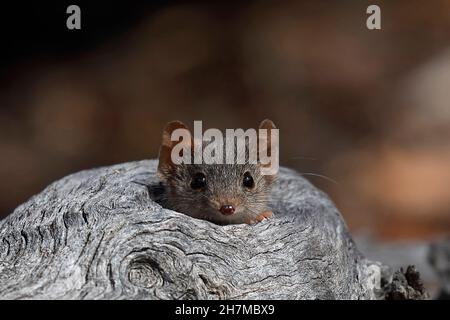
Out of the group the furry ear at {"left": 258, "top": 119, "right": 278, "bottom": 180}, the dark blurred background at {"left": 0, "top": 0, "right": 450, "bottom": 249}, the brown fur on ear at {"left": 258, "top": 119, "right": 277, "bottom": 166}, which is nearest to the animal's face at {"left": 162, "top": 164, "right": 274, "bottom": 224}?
the furry ear at {"left": 258, "top": 119, "right": 278, "bottom": 180}

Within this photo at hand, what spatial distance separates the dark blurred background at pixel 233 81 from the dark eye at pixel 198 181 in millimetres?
6730

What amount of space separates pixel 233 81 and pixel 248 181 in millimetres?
7853

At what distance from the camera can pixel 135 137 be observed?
14359 mm

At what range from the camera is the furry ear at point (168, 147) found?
7.26 m

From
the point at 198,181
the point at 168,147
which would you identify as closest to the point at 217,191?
the point at 198,181

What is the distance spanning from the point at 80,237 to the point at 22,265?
0.47 metres

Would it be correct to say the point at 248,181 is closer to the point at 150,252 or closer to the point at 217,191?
the point at 217,191

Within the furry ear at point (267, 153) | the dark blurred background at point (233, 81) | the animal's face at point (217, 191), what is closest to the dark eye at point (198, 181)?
the animal's face at point (217, 191)

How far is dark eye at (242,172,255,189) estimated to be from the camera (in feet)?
23.9

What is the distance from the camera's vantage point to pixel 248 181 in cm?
730

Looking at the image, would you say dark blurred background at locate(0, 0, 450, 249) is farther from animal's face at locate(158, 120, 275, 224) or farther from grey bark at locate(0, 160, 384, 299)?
grey bark at locate(0, 160, 384, 299)

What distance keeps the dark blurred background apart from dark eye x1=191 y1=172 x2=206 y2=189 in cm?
673

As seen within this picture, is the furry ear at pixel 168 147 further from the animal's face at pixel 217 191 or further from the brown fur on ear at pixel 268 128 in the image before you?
the brown fur on ear at pixel 268 128
